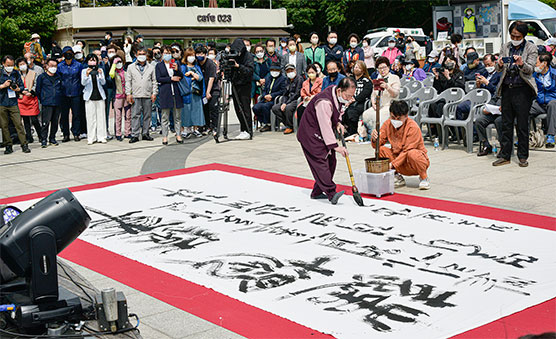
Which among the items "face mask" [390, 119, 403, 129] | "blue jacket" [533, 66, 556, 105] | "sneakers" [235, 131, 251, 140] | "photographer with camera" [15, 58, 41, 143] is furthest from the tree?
"face mask" [390, 119, 403, 129]

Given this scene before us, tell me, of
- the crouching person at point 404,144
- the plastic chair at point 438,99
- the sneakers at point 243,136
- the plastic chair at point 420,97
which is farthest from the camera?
the sneakers at point 243,136

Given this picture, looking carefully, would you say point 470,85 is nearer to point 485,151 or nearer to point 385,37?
point 485,151

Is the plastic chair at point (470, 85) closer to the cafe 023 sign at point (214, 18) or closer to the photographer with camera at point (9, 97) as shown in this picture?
the photographer with camera at point (9, 97)

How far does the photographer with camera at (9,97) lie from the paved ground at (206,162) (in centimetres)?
50

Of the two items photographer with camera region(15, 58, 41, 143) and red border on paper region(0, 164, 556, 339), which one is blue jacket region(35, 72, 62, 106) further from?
red border on paper region(0, 164, 556, 339)

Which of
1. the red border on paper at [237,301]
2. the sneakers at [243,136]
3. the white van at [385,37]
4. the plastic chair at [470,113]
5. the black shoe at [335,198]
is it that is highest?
the white van at [385,37]

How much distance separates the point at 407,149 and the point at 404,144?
80 millimetres

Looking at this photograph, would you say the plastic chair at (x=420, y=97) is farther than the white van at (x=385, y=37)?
No

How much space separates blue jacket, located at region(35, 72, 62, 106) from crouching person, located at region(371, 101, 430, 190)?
7.45 meters

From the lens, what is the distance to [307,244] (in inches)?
260

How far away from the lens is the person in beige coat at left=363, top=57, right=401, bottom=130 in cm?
1209

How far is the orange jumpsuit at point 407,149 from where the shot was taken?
345 inches

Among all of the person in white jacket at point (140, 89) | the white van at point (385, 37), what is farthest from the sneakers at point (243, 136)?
the white van at point (385, 37)

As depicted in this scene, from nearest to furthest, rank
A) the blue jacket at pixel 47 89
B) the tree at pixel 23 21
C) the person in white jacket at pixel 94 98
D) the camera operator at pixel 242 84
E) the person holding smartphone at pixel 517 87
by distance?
the person holding smartphone at pixel 517 87 < the blue jacket at pixel 47 89 < the person in white jacket at pixel 94 98 < the camera operator at pixel 242 84 < the tree at pixel 23 21
